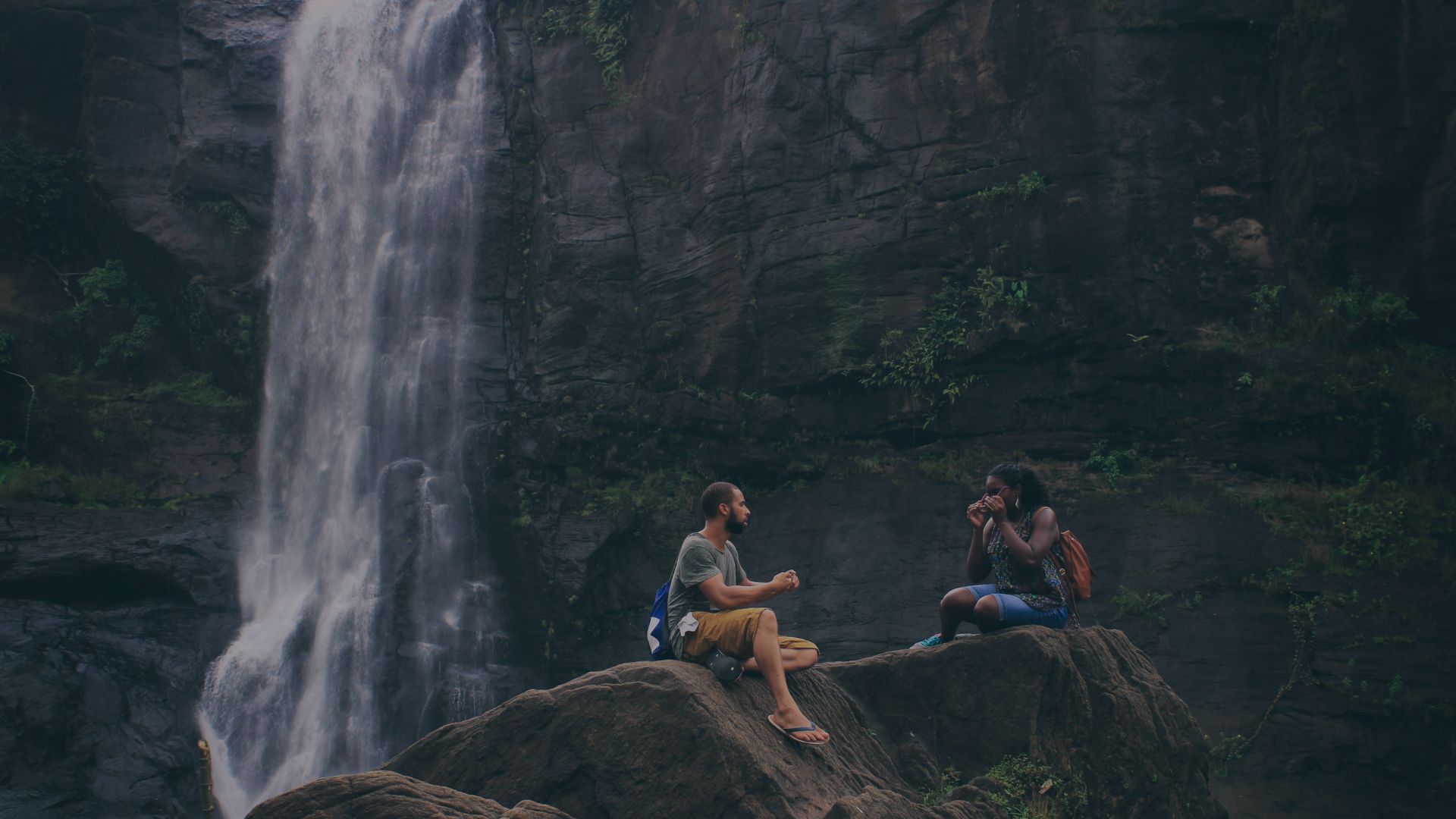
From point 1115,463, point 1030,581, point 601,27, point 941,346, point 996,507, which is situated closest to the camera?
point 996,507

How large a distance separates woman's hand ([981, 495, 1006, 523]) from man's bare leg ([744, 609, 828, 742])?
68.0 inches

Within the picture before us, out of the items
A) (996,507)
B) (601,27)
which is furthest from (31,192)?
(996,507)

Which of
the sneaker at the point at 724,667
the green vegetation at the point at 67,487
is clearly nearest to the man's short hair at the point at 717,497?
the sneaker at the point at 724,667

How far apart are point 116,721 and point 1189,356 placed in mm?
12701

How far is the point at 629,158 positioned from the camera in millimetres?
15445

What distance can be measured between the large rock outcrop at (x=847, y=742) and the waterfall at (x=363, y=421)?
753 cm

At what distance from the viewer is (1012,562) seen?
22.5 feet

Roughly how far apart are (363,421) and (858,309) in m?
7.10

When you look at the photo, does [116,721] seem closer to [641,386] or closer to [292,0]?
[641,386]

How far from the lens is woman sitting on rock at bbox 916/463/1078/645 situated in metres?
6.68

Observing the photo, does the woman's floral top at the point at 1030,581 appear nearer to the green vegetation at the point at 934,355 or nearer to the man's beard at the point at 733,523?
the man's beard at the point at 733,523

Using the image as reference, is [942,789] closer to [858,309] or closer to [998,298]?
[998,298]

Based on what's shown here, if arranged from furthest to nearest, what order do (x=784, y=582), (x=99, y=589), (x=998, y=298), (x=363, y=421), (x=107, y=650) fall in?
(x=363, y=421) → (x=99, y=589) → (x=998, y=298) → (x=107, y=650) → (x=784, y=582)

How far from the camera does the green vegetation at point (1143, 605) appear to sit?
36.1 feet
